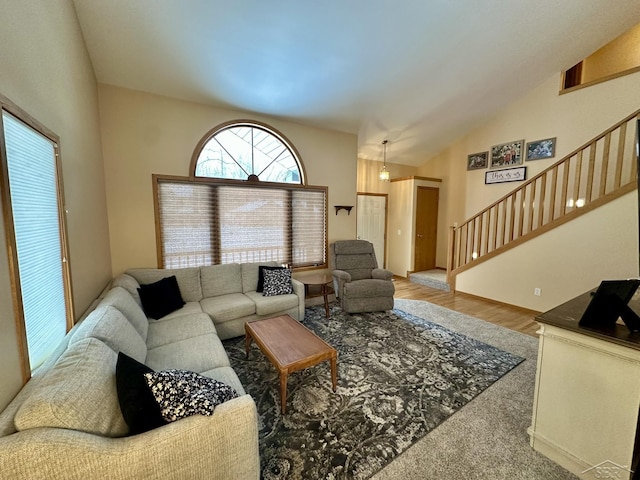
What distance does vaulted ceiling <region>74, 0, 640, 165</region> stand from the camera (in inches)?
94.9

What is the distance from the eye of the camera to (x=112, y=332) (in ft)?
5.40

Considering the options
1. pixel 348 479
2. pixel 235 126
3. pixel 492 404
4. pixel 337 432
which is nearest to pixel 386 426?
pixel 337 432

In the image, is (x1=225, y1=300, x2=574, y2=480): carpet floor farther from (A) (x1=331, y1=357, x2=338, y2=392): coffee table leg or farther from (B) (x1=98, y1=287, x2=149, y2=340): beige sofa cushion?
(B) (x1=98, y1=287, x2=149, y2=340): beige sofa cushion

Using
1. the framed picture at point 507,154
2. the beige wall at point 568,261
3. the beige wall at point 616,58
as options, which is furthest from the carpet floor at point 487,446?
the beige wall at point 616,58

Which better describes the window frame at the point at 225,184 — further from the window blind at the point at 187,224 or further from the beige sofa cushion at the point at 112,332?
the beige sofa cushion at the point at 112,332

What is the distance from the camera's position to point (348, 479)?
1.43 metres

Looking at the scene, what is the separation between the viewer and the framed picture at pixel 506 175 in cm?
466

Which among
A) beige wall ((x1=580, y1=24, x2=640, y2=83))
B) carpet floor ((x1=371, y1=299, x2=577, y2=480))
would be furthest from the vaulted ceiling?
carpet floor ((x1=371, y1=299, x2=577, y2=480))

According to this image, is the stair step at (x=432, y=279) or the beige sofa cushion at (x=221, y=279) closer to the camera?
Answer: the beige sofa cushion at (x=221, y=279)

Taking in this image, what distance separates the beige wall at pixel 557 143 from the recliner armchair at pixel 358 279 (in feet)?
6.02

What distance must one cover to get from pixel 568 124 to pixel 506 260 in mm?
2331

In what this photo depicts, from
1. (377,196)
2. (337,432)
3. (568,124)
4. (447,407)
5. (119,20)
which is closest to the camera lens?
(337,432)

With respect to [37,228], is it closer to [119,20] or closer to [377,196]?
[119,20]

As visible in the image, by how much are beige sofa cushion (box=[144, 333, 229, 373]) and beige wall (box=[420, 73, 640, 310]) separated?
4.38m
